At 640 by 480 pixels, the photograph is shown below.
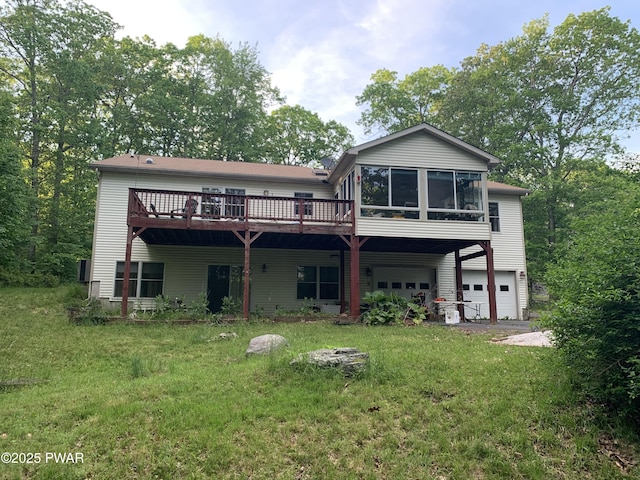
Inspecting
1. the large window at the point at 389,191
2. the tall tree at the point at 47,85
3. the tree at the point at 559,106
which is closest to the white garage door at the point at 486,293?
the large window at the point at 389,191

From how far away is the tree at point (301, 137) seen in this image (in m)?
30.8

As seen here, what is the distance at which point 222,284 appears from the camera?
52.6 feet

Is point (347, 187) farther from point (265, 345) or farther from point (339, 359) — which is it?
point (339, 359)

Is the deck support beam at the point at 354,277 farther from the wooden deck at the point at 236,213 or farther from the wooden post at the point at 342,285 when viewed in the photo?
the wooden post at the point at 342,285

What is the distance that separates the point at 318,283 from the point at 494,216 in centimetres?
776

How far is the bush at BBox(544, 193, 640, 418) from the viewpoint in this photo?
180 inches

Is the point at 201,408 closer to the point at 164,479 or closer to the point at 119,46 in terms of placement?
the point at 164,479

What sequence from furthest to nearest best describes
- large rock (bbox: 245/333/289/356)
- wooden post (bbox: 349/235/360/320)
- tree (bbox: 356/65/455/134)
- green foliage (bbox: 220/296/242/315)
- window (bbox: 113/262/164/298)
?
tree (bbox: 356/65/455/134), window (bbox: 113/262/164/298), green foliage (bbox: 220/296/242/315), wooden post (bbox: 349/235/360/320), large rock (bbox: 245/333/289/356)

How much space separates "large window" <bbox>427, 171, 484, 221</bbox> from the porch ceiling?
2.85 feet

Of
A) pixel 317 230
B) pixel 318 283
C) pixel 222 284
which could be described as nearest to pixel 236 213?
pixel 222 284

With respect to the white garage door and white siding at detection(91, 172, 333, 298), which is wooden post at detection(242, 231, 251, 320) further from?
the white garage door

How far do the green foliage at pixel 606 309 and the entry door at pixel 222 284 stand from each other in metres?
12.3

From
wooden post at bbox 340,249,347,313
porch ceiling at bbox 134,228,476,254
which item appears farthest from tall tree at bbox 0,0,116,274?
wooden post at bbox 340,249,347,313

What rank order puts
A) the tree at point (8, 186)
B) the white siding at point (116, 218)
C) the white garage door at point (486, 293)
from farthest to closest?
the white garage door at point (486, 293)
the white siding at point (116, 218)
the tree at point (8, 186)
